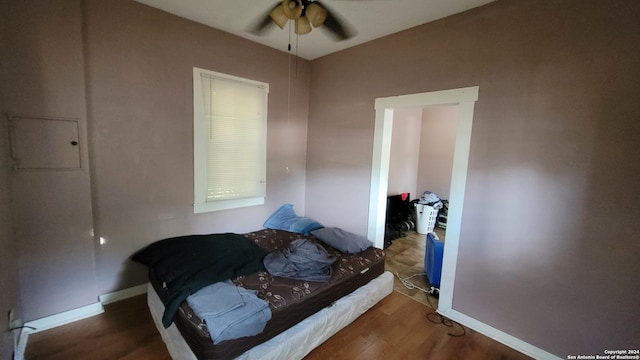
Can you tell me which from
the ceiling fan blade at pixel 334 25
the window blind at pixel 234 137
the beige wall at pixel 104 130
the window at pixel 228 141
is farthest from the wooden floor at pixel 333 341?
the ceiling fan blade at pixel 334 25

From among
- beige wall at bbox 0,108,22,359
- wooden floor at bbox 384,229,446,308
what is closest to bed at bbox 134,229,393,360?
wooden floor at bbox 384,229,446,308

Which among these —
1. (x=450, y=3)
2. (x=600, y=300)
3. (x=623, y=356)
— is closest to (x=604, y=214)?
(x=600, y=300)

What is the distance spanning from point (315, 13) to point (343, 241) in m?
2.06

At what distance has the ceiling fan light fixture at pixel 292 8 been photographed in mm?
1716

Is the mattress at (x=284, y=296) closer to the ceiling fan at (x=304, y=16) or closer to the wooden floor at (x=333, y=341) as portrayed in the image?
the wooden floor at (x=333, y=341)

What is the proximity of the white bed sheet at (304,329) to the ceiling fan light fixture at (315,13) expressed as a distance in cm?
214

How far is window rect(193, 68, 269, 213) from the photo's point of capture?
268cm

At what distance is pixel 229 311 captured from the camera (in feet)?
5.15

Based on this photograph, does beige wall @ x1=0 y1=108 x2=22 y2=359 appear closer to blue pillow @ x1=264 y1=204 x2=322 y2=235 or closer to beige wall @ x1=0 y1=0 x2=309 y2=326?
beige wall @ x1=0 y1=0 x2=309 y2=326

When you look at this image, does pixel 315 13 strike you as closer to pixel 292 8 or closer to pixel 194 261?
pixel 292 8

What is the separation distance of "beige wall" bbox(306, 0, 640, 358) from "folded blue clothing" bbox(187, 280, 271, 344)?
70.4 inches

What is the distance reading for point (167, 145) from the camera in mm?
2508

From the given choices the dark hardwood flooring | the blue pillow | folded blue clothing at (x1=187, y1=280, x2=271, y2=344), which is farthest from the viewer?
the blue pillow

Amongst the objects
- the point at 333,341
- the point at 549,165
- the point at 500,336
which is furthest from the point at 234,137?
the point at 500,336
